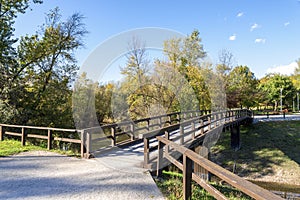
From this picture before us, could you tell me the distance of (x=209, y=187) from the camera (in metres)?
2.66

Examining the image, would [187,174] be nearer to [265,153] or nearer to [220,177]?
[220,177]

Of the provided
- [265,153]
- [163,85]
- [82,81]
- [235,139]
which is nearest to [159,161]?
[163,85]

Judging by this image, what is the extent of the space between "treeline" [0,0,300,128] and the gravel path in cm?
845

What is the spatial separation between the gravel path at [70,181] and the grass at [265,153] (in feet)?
39.4

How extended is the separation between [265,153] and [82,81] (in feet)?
54.6

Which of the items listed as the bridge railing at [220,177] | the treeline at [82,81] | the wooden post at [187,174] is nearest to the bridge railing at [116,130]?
the bridge railing at [220,177]

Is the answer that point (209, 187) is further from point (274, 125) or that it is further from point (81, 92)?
point (274, 125)

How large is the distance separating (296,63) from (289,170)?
3864cm

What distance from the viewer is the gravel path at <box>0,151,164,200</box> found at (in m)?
3.61

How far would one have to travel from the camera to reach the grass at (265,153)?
1420 cm

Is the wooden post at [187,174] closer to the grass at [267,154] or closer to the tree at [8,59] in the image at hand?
the grass at [267,154]

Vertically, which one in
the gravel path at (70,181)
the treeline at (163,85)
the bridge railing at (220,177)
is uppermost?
the treeline at (163,85)

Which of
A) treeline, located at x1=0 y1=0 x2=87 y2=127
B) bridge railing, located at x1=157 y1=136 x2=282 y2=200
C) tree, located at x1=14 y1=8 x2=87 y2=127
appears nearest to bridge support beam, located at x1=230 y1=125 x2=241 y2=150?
treeline, located at x1=0 y1=0 x2=87 y2=127

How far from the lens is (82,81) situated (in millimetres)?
21219
